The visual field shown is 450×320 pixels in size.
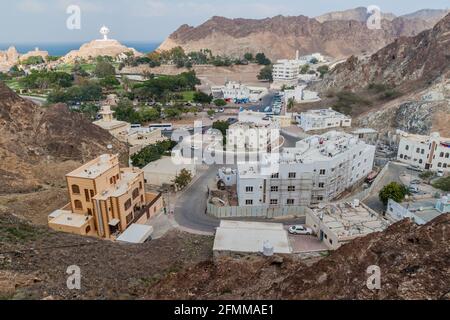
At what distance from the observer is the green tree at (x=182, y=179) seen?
1287 inches

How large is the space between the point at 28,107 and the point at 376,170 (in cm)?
4110

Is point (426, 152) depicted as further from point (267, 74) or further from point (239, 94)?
point (267, 74)

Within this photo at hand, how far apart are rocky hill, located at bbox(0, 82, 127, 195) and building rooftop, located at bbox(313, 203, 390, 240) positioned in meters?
24.6

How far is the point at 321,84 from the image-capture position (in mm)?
87625

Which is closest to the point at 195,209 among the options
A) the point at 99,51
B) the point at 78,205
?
the point at 78,205

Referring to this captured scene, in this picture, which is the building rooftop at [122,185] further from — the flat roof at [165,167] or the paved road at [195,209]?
the flat roof at [165,167]

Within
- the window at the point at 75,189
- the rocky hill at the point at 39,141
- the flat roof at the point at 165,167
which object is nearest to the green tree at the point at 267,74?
the rocky hill at the point at 39,141

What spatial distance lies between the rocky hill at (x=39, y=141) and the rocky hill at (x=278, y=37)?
411 feet

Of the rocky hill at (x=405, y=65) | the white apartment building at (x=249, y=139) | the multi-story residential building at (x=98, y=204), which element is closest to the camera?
the multi-story residential building at (x=98, y=204)

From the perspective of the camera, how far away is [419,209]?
26781 millimetres

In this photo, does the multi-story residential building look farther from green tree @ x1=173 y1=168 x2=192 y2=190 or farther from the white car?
the white car

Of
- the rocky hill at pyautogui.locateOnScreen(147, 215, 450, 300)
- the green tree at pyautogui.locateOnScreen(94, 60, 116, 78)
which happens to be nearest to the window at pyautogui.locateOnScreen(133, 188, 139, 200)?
the rocky hill at pyautogui.locateOnScreen(147, 215, 450, 300)
